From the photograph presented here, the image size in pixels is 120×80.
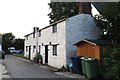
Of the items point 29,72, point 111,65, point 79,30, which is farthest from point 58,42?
point 111,65

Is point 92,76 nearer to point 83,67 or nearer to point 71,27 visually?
point 83,67

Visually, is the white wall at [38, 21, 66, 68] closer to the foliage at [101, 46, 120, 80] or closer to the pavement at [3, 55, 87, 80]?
the pavement at [3, 55, 87, 80]

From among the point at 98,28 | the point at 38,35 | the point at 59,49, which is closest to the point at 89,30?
the point at 98,28

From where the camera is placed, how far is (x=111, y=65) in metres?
15.5

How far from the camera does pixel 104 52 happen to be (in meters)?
17.4

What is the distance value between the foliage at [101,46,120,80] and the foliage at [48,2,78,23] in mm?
28486

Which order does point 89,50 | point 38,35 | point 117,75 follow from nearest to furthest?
1. point 117,75
2. point 89,50
3. point 38,35

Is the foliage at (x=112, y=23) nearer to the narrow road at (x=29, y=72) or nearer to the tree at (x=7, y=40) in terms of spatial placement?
the narrow road at (x=29, y=72)

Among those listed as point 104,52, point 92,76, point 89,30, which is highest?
point 89,30

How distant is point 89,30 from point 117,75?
9.64 metres

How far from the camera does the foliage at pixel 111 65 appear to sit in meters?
14.0

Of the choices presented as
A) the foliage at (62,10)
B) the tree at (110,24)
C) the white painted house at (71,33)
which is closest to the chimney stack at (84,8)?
the white painted house at (71,33)

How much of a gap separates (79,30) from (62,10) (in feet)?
78.2

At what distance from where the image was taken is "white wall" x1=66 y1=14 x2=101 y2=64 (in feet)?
73.6
